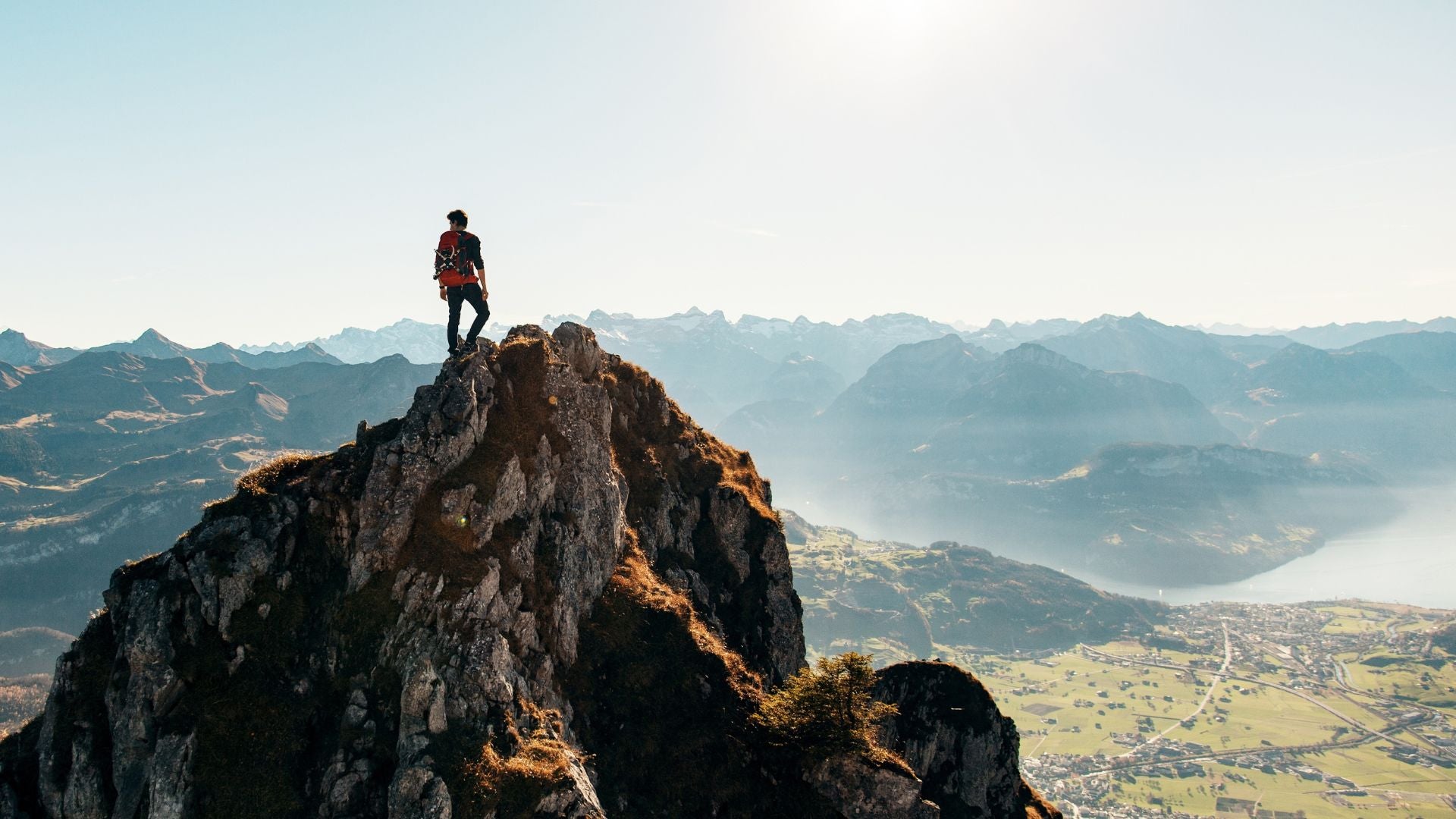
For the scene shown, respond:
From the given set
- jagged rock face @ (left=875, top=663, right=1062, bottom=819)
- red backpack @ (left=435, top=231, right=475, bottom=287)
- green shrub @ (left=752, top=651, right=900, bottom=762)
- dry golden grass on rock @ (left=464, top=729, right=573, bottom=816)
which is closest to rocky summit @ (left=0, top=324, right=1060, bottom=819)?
dry golden grass on rock @ (left=464, top=729, right=573, bottom=816)

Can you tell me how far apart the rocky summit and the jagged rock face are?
17766mm

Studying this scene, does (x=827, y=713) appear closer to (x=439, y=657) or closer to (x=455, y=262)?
(x=439, y=657)

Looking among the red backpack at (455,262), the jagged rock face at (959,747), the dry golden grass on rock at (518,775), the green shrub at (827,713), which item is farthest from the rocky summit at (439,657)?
the jagged rock face at (959,747)

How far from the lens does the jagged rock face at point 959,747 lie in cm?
5466

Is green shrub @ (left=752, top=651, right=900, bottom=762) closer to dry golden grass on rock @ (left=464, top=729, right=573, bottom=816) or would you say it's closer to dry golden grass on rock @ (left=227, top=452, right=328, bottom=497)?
dry golden grass on rock @ (left=464, top=729, right=573, bottom=816)

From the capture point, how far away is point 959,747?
56.1 meters

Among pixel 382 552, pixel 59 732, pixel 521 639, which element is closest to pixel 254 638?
pixel 382 552

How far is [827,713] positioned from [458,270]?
3053 centimetres

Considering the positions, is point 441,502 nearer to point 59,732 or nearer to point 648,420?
point 59,732

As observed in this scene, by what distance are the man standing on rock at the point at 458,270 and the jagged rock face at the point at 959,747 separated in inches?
1561

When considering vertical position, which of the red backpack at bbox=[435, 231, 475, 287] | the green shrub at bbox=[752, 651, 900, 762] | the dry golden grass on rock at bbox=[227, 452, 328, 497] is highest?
the red backpack at bbox=[435, 231, 475, 287]

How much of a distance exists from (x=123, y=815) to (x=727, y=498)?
3460 cm

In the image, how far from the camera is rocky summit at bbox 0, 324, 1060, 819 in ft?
93.7

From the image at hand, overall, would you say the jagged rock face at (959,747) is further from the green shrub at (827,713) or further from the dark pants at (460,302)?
the dark pants at (460,302)
